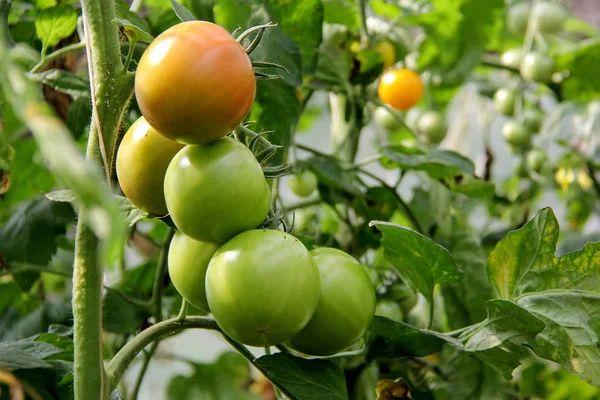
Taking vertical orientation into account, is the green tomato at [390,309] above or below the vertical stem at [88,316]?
below

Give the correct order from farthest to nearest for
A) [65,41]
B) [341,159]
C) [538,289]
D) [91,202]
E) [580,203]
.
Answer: [580,203]
[341,159]
[65,41]
[538,289]
[91,202]

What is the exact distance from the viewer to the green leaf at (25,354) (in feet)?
1.46

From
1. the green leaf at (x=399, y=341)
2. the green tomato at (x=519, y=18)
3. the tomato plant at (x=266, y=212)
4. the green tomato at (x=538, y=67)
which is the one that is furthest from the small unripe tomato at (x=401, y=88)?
the green leaf at (x=399, y=341)

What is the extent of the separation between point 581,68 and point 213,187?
98 centimetres

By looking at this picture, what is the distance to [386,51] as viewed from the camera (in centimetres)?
92

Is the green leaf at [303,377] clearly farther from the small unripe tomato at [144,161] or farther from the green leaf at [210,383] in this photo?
the green leaf at [210,383]

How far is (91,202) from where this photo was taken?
0.66 ft

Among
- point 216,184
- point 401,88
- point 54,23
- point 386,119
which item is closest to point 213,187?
point 216,184

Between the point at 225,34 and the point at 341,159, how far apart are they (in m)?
0.49

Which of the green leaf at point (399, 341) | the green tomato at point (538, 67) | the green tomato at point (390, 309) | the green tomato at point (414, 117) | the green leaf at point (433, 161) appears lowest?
the green tomato at point (414, 117)

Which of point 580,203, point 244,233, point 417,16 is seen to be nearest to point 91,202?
point 244,233

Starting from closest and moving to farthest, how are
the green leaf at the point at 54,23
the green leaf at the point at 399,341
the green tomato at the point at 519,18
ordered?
the green leaf at the point at 399,341 < the green leaf at the point at 54,23 < the green tomato at the point at 519,18

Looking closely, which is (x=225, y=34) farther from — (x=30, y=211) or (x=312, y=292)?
(x=30, y=211)

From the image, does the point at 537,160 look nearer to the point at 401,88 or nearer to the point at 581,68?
the point at 581,68
